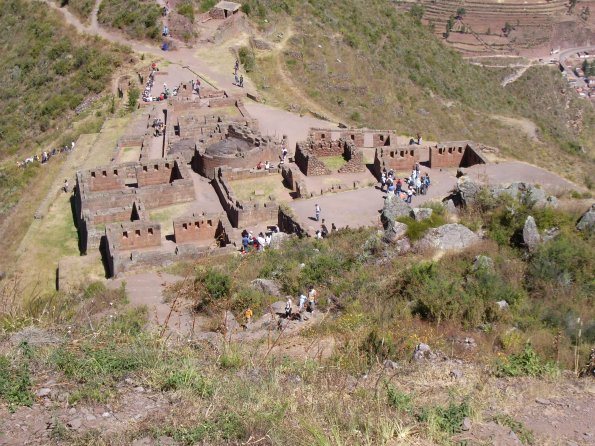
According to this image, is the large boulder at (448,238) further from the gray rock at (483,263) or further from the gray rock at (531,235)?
the gray rock at (483,263)

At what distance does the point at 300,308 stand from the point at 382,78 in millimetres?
39212

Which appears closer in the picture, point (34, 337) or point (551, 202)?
point (34, 337)

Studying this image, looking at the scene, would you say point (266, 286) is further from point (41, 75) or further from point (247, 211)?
point (41, 75)

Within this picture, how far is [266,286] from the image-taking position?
1845 centimetres

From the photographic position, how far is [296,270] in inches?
764

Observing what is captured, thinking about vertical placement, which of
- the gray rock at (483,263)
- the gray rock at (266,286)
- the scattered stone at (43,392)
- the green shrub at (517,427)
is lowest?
the gray rock at (266,286)

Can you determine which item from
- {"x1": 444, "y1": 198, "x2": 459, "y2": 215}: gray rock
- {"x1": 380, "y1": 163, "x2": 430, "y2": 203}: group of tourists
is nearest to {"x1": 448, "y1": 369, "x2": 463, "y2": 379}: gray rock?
{"x1": 444, "y1": 198, "x2": 459, "y2": 215}: gray rock

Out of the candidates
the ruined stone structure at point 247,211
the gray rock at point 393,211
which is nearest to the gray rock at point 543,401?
the gray rock at point 393,211

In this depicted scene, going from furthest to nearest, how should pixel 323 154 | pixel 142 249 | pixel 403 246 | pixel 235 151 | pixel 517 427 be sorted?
pixel 323 154 < pixel 235 151 < pixel 142 249 < pixel 403 246 < pixel 517 427

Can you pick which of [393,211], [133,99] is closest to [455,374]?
[393,211]

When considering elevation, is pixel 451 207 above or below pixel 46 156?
above

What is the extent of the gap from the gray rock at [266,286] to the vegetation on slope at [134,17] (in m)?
34.5

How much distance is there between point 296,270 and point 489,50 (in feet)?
328

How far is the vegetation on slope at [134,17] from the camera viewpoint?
4925 centimetres
